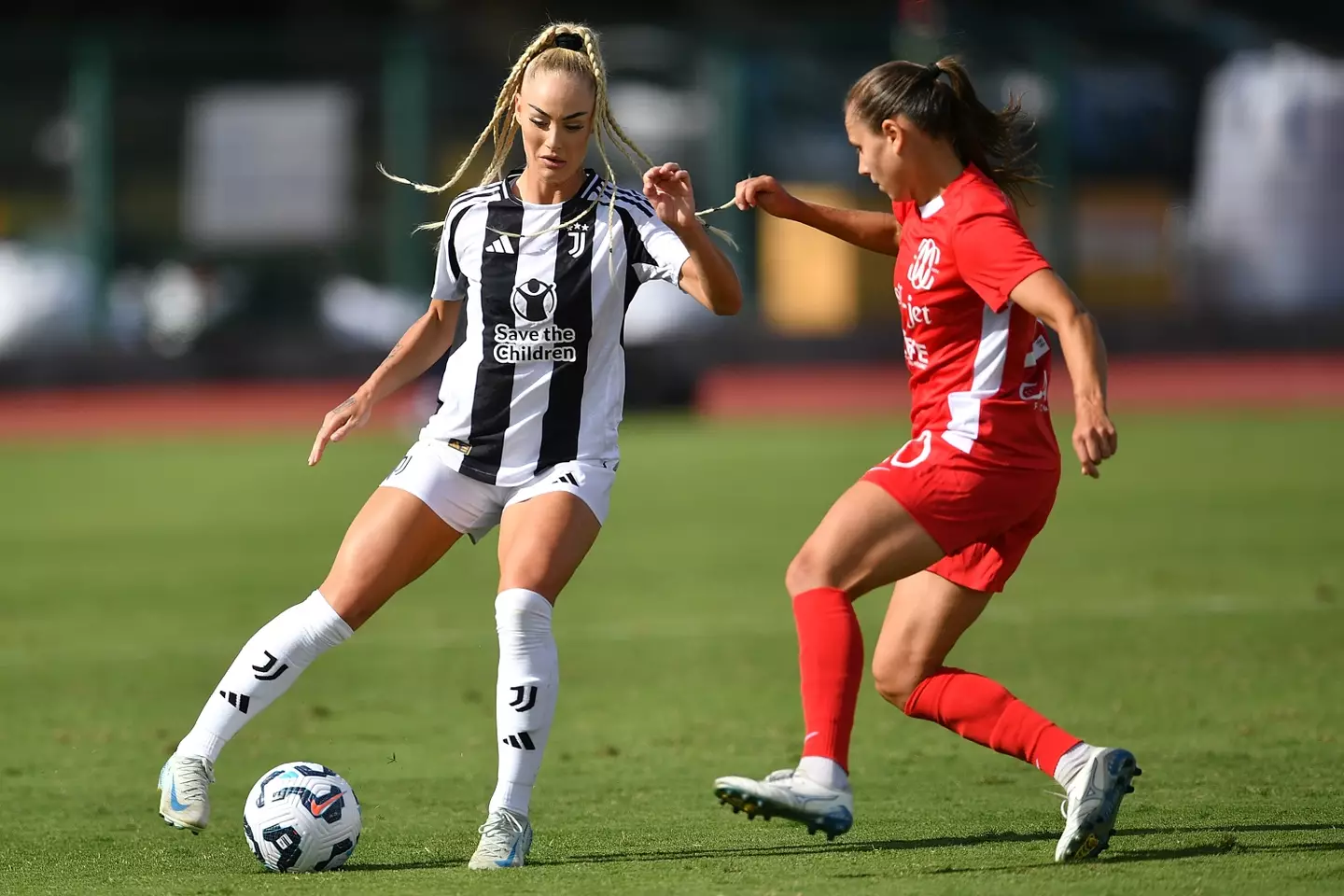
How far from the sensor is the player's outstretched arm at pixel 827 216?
5504 mm

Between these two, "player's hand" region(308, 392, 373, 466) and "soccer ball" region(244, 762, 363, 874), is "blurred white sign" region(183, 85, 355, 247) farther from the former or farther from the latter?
"soccer ball" region(244, 762, 363, 874)

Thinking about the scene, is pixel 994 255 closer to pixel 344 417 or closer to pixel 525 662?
pixel 525 662

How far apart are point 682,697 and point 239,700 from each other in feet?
9.90

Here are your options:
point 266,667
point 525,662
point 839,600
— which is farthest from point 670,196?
point 266,667

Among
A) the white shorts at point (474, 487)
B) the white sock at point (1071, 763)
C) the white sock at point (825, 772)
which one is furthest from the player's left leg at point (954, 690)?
the white shorts at point (474, 487)

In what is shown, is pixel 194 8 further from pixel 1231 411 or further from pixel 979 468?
pixel 979 468

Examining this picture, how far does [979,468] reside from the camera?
4941 millimetres

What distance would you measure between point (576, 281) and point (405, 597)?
6.23 metres

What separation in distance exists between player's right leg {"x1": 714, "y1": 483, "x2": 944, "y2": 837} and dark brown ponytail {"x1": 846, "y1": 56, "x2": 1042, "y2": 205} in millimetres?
981

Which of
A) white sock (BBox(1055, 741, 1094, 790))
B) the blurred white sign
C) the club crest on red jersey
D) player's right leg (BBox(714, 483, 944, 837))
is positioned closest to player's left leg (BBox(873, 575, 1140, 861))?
white sock (BBox(1055, 741, 1094, 790))

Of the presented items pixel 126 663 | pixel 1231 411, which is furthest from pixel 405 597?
pixel 1231 411

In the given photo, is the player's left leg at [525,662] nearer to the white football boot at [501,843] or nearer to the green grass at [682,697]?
the white football boot at [501,843]

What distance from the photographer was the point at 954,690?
523cm

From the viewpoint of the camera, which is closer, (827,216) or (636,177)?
(827,216)
